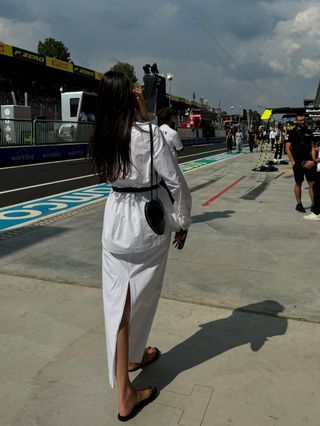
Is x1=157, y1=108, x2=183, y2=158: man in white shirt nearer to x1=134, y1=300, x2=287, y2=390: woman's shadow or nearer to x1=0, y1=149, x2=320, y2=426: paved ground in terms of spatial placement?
x1=0, y1=149, x2=320, y2=426: paved ground

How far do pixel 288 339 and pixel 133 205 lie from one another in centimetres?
163

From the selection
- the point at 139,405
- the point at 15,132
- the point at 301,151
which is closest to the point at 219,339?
the point at 139,405

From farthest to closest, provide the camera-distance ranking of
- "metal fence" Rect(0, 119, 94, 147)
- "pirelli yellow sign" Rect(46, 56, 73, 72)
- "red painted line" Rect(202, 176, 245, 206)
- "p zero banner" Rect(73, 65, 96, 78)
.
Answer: "p zero banner" Rect(73, 65, 96, 78)
"pirelli yellow sign" Rect(46, 56, 73, 72)
"metal fence" Rect(0, 119, 94, 147)
"red painted line" Rect(202, 176, 245, 206)

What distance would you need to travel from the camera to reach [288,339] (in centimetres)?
→ 295

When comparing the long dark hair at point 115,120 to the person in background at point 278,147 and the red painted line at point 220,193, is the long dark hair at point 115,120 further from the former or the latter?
the person in background at point 278,147

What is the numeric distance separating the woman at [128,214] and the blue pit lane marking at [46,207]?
4614mm

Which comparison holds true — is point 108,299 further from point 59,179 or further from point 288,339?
point 59,179

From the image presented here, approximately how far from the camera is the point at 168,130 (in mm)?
5742

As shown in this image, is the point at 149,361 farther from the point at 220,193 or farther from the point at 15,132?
Result: the point at 15,132

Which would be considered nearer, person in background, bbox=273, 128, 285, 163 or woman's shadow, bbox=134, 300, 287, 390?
woman's shadow, bbox=134, 300, 287, 390

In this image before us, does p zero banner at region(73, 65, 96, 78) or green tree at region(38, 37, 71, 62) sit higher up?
green tree at region(38, 37, 71, 62)

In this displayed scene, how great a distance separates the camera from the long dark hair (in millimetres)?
2064

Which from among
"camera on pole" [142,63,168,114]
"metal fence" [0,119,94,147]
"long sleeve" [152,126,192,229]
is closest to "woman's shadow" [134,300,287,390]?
"long sleeve" [152,126,192,229]

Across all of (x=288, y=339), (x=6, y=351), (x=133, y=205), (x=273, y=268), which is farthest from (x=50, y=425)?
(x=273, y=268)
